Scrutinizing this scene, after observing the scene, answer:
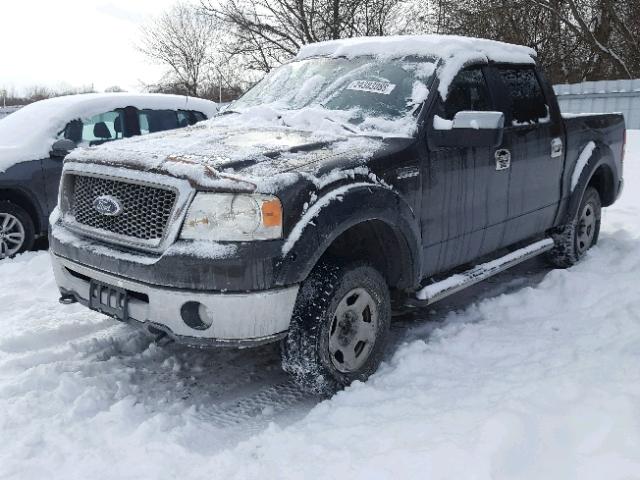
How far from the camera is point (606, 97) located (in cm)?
1443

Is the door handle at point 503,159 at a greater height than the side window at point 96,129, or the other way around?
the side window at point 96,129

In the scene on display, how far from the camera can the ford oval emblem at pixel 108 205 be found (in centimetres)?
316

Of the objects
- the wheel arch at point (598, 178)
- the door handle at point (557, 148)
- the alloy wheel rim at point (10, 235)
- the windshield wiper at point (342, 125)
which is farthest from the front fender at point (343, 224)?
the alloy wheel rim at point (10, 235)

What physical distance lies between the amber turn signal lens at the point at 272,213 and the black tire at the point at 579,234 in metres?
3.45

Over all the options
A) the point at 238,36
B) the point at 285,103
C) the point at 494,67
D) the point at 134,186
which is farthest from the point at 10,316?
the point at 238,36

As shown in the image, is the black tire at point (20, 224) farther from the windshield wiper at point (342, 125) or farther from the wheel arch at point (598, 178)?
the wheel arch at point (598, 178)

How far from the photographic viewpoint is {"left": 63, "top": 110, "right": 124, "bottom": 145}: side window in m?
6.60

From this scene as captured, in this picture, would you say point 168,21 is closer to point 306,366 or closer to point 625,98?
point 625,98

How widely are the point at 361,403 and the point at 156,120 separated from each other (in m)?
5.15

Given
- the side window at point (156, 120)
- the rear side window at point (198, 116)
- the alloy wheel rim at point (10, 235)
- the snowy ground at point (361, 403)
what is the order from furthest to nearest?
the rear side window at point (198, 116), the side window at point (156, 120), the alloy wheel rim at point (10, 235), the snowy ground at point (361, 403)

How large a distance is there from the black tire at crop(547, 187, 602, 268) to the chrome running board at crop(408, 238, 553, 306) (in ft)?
1.32

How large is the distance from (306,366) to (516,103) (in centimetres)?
266

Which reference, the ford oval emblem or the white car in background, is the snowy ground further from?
the white car in background

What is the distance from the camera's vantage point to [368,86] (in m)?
3.98
